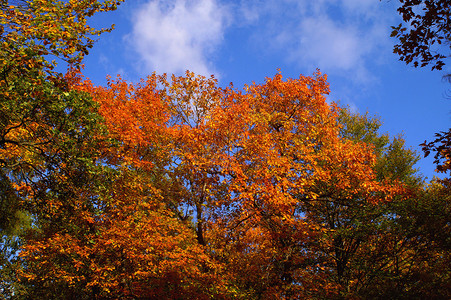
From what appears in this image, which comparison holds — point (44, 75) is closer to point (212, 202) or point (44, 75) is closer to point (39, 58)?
point (39, 58)

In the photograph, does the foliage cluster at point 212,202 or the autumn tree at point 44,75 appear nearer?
the autumn tree at point 44,75

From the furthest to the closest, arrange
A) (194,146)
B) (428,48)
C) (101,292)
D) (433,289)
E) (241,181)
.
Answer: (194,146)
(101,292)
(241,181)
(433,289)
(428,48)

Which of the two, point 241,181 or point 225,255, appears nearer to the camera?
point 241,181

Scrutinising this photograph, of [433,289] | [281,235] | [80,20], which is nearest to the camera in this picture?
[80,20]

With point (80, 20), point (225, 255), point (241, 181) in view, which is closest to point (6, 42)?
point (80, 20)

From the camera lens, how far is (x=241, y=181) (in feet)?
43.9

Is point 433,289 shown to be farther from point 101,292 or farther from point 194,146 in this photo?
point 101,292

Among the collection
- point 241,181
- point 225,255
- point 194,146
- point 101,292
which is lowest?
point 101,292

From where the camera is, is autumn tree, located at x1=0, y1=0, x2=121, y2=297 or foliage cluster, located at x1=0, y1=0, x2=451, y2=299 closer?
autumn tree, located at x1=0, y1=0, x2=121, y2=297

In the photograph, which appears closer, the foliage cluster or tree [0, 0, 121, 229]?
tree [0, 0, 121, 229]

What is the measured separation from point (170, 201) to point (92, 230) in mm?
4433

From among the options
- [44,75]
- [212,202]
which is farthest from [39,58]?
[212,202]

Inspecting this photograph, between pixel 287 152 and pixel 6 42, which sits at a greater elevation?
pixel 287 152

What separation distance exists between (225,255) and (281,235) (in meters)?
4.38
